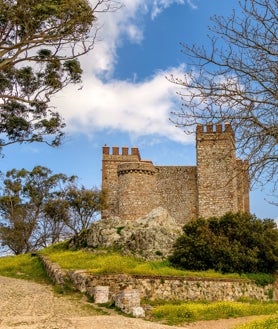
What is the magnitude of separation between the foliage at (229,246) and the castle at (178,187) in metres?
11.5

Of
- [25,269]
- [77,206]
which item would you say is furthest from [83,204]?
[25,269]

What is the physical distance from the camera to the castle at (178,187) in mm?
36719

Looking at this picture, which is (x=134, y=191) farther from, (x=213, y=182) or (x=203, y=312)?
(x=203, y=312)

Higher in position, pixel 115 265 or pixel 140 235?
pixel 140 235

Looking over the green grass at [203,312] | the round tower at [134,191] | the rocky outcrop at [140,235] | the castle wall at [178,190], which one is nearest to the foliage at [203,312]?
the green grass at [203,312]

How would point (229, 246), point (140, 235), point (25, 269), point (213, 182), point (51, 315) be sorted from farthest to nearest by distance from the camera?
point (213, 182)
point (25, 269)
point (140, 235)
point (229, 246)
point (51, 315)

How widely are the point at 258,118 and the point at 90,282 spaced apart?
965 centimetres

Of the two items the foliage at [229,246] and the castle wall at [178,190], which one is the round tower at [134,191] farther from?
the foliage at [229,246]

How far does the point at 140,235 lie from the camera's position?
24391 mm

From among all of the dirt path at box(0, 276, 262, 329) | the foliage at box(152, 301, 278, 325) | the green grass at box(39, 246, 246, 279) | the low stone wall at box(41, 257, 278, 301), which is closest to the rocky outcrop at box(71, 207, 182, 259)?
the green grass at box(39, 246, 246, 279)

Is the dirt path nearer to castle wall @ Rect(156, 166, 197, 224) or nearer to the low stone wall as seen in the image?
the low stone wall

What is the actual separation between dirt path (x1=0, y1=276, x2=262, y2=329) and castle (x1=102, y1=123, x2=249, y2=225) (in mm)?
17806

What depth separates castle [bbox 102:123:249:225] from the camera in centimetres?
3672

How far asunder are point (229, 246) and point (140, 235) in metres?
4.00
